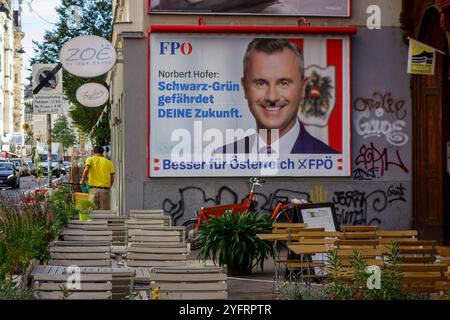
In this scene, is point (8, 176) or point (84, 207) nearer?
point (84, 207)

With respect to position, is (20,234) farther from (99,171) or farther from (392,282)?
(99,171)

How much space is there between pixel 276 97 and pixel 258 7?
74.4 inches

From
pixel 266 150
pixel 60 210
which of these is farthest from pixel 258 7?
pixel 60 210

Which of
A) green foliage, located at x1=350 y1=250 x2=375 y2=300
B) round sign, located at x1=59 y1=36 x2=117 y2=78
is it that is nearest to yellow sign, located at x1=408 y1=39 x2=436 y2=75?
round sign, located at x1=59 y1=36 x2=117 y2=78

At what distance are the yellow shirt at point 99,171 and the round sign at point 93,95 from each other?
1673mm

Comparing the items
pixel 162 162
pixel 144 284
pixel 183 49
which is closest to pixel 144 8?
pixel 183 49

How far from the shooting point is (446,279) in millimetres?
10289

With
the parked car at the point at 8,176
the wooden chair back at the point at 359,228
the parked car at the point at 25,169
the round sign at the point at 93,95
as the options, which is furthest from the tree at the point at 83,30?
the wooden chair back at the point at 359,228

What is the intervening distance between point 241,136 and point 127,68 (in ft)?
8.81

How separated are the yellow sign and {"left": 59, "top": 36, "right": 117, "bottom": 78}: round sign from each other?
5.93 meters

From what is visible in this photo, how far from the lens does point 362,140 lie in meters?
22.3

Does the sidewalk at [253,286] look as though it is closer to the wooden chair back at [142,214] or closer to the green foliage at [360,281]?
the wooden chair back at [142,214]

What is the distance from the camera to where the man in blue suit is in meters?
21.9
